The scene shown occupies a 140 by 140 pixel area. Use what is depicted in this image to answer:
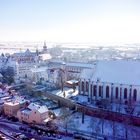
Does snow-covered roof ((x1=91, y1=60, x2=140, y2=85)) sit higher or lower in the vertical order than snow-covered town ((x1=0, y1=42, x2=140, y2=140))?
higher

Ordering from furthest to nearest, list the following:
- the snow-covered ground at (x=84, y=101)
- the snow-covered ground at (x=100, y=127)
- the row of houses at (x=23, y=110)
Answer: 1. the snow-covered ground at (x=84, y=101)
2. the row of houses at (x=23, y=110)
3. the snow-covered ground at (x=100, y=127)

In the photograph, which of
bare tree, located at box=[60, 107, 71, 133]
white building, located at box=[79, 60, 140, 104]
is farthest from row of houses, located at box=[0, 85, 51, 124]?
white building, located at box=[79, 60, 140, 104]

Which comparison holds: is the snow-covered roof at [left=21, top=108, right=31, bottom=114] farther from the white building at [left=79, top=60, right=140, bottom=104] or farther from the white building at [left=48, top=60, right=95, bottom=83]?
the white building at [left=48, top=60, right=95, bottom=83]

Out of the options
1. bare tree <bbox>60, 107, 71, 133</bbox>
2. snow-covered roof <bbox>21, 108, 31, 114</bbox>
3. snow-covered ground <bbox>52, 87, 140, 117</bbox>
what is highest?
snow-covered roof <bbox>21, 108, 31, 114</bbox>

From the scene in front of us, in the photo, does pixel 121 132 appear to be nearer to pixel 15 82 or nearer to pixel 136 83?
pixel 136 83

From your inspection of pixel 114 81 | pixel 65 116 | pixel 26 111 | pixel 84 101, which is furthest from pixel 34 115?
pixel 114 81

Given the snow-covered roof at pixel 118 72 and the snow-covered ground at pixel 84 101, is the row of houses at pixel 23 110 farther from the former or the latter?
the snow-covered roof at pixel 118 72

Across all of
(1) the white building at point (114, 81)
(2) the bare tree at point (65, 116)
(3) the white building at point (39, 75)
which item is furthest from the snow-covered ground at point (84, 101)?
(3) the white building at point (39, 75)

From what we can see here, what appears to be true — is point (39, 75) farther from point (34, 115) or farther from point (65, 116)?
point (65, 116)
